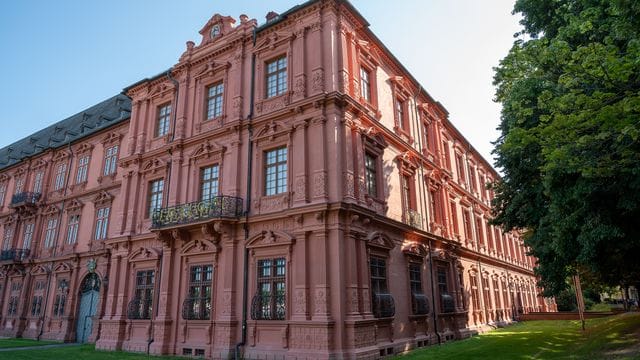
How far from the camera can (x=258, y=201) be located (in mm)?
16922

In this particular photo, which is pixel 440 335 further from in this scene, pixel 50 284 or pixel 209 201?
pixel 50 284

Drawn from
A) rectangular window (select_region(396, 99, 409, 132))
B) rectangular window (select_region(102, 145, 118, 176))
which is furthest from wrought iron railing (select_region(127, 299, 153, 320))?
rectangular window (select_region(396, 99, 409, 132))

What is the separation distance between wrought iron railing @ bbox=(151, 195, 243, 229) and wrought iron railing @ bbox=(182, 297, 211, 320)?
125 inches

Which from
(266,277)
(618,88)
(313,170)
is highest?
(313,170)

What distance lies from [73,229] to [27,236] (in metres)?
5.93

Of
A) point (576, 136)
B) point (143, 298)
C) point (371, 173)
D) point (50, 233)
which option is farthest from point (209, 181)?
point (50, 233)

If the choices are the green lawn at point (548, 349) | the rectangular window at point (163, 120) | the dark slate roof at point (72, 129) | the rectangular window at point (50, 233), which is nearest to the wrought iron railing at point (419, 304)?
the green lawn at point (548, 349)

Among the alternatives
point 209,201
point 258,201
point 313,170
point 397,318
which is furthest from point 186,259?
point 397,318

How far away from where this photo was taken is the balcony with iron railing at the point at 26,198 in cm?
2989

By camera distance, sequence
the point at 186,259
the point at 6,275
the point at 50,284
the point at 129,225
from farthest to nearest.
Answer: the point at 6,275 < the point at 50,284 < the point at 129,225 < the point at 186,259

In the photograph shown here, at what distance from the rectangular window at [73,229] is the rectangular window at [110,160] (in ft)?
12.0

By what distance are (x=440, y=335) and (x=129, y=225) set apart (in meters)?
15.7

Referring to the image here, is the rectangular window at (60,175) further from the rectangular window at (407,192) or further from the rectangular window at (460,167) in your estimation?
the rectangular window at (460,167)

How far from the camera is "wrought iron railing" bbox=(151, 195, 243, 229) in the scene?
55.2ft
